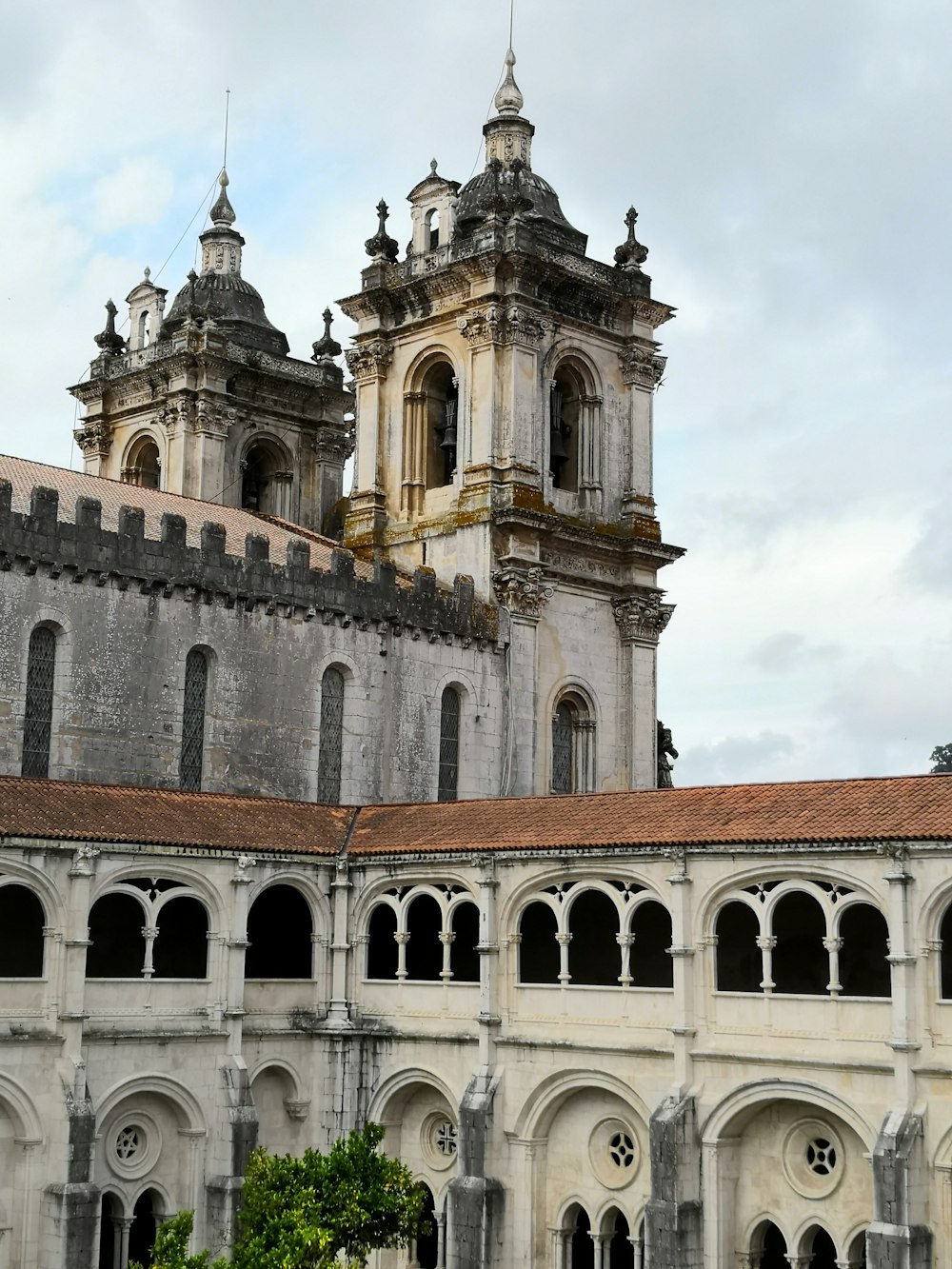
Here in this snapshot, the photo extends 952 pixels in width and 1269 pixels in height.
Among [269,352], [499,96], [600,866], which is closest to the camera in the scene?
[600,866]

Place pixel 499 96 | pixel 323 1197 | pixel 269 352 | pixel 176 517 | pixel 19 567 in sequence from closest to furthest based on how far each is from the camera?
1. pixel 323 1197
2. pixel 19 567
3. pixel 176 517
4. pixel 499 96
5. pixel 269 352

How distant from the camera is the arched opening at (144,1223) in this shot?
38.8 meters

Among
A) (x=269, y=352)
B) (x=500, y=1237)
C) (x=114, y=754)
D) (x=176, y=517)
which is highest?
(x=269, y=352)

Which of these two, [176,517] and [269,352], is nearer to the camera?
[176,517]

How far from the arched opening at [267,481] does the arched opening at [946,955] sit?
1485 inches

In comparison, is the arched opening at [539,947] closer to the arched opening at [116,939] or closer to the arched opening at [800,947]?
the arched opening at [800,947]

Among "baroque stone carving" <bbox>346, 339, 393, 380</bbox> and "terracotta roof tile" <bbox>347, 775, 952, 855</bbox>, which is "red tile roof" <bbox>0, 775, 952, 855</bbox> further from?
"baroque stone carving" <bbox>346, 339, 393, 380</bbox>

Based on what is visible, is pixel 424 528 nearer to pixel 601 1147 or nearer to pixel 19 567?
pixel 19 567

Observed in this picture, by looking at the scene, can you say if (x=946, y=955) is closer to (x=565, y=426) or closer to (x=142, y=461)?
(x=565, y=426)

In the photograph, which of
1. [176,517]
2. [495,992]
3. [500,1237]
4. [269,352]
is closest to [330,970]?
[495,992]

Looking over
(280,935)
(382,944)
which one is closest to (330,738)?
(280,935)

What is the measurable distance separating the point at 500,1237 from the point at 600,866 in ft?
27.7

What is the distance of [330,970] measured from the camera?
139ft

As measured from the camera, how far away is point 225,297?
68750 mm
